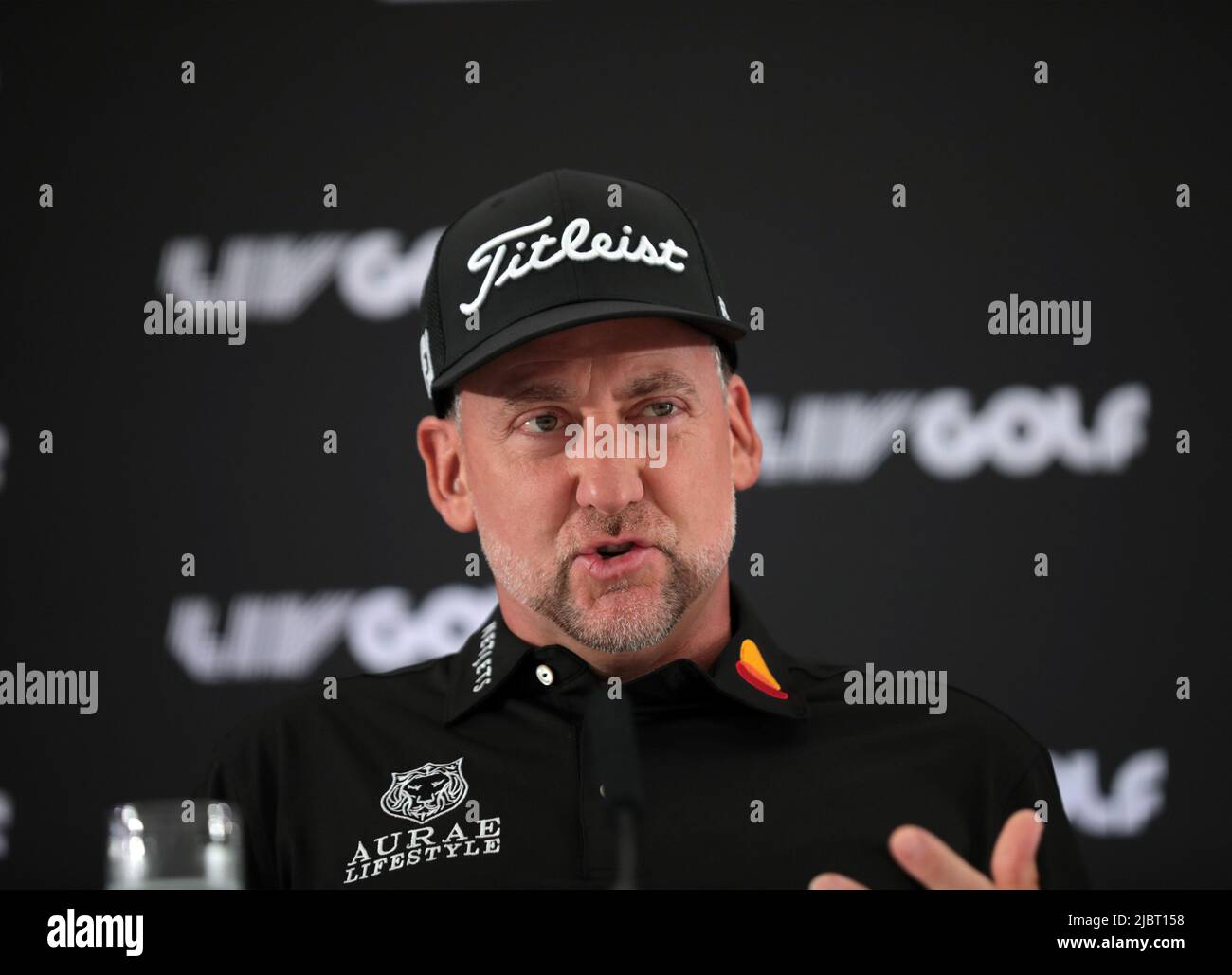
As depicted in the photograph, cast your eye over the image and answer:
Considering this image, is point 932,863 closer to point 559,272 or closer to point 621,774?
point 621,774

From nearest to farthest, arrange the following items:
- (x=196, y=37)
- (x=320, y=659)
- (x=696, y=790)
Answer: (x=696, y=790) < (x=320, y=659) < (x=196, y=37)

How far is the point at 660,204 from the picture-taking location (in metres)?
1.65

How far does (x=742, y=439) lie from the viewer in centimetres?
168

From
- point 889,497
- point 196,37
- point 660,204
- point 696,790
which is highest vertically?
point 196,37

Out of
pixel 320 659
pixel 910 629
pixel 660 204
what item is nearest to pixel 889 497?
pixel 910 629

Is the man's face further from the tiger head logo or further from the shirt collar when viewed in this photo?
the tiger head logo

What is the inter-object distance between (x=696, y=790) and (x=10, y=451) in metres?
1.26

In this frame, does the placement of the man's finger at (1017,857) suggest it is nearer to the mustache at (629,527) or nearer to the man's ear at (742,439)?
the mustache at (629,527)

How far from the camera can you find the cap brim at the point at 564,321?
1479mm

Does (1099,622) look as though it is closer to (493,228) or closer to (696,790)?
(696,790)

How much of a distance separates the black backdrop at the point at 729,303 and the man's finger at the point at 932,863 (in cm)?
94

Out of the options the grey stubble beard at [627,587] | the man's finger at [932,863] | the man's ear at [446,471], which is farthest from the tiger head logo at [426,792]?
the man's finger at [932,863]

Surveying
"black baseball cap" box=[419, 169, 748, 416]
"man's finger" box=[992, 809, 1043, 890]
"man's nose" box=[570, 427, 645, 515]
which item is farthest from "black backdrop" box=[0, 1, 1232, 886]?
"man's finger" box=[992, 809, 1043, 890]

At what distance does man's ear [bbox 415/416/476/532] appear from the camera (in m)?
1.68
